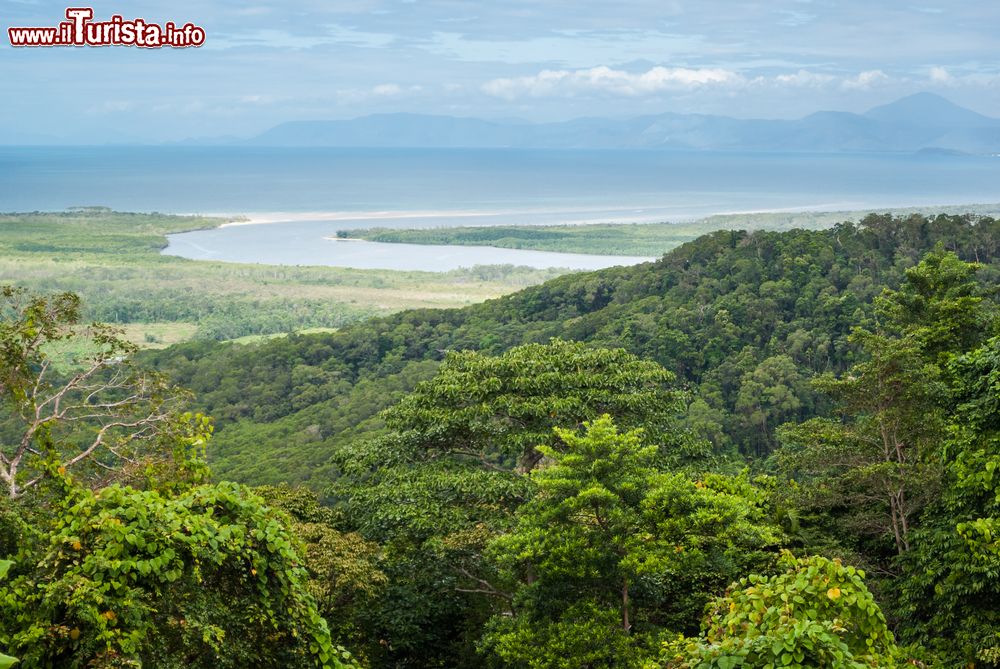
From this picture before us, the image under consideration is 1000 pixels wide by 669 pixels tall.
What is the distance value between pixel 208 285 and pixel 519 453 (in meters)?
53.7

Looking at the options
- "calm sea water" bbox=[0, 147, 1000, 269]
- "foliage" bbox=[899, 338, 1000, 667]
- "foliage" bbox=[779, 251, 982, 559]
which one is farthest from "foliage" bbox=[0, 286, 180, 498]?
"calm sea water" bbox=[0, 147, 1000, 269]

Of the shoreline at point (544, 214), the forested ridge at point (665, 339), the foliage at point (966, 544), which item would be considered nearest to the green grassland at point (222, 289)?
the forested ridge at point (665, 339)

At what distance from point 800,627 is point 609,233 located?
86211 millimetres

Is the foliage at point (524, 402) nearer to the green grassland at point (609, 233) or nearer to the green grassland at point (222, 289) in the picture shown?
the green grassland at point (222, 289)

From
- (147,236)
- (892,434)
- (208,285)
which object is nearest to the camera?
(892,434)

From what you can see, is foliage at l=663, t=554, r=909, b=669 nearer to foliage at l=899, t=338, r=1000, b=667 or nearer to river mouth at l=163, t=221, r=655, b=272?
foliage at l=899, t=338, r=1000, b=667

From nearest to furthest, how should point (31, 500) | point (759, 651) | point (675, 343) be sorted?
point (759, 651)
point (31, 500)
point (675, 343)

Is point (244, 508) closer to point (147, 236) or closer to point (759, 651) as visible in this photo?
point (759, 651)

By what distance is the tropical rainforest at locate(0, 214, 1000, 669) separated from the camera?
5.33m

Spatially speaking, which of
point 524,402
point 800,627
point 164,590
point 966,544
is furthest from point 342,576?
point 800,627

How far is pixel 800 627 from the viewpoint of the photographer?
4742 mm

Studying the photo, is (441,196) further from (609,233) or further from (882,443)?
(882,443)

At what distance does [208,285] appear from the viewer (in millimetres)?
63625

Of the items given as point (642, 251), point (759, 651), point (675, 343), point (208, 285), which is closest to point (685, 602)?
point (759, 651)
